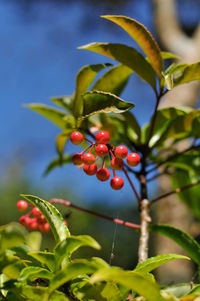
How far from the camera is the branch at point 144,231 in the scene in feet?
2.88

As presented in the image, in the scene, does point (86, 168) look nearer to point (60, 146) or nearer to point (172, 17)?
point (60, 146)

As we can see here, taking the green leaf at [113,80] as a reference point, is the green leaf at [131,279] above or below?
below

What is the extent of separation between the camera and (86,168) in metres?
0.83

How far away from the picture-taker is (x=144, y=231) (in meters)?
0.93

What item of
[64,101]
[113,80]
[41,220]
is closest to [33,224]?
[41,220]

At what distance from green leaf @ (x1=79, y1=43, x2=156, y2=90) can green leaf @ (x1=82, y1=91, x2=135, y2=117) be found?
0.14m

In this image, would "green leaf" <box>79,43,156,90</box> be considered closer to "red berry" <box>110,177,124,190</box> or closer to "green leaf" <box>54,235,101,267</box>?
"red berry" <box>110,177,124,190</box>

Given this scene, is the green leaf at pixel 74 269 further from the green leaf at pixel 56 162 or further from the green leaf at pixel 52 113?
the green leaf at pixel 56 162

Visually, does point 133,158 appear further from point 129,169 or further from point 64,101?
point 64,101

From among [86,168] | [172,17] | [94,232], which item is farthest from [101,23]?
[86,168]

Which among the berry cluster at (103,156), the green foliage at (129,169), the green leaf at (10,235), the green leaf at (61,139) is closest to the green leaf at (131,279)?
the green foliage at (129,169)

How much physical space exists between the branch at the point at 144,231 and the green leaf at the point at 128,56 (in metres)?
0.32

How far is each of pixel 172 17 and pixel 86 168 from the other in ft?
10.8

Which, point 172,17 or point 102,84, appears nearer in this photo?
point 102,84
